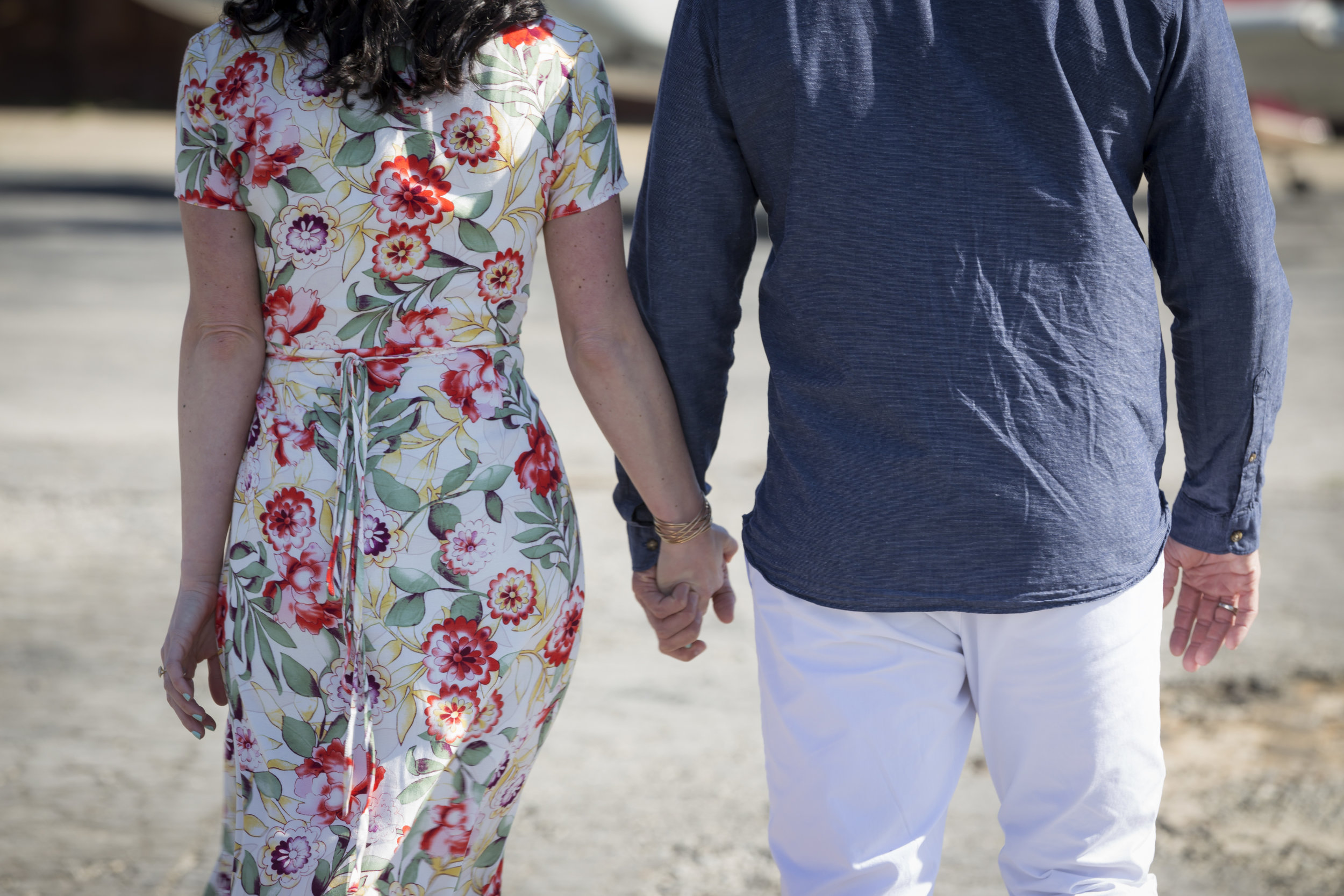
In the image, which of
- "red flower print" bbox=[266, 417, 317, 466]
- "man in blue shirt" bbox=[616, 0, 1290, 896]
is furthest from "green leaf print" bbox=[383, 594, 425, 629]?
"man in blue shirt" bbox=[616, 0, 1290, 896]

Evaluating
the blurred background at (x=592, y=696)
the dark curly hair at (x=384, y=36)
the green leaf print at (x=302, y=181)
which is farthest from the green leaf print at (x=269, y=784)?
the blurred background at (x=592, y=696)

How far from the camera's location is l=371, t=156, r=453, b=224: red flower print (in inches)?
60.7

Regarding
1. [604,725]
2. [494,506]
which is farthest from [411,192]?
[604,725]

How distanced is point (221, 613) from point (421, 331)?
18.1 inches

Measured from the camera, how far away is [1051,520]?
1497 millimetres

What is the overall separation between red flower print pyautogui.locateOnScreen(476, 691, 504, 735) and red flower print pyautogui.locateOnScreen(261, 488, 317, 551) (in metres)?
0.30

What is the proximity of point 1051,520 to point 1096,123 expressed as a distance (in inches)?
18.0

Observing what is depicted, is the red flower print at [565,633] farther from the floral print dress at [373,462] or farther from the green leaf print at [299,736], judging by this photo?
the green leaf print at [299,736]

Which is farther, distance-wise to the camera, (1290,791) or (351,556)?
(1290,791)

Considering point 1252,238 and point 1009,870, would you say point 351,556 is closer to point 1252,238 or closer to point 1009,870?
point 1009,870

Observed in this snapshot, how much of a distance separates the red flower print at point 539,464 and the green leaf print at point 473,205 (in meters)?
0.28

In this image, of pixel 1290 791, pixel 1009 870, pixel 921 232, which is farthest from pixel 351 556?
pixel 1290 791

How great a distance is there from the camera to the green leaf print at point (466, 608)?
1606 millimetres

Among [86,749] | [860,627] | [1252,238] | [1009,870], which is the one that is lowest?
[86,749]
